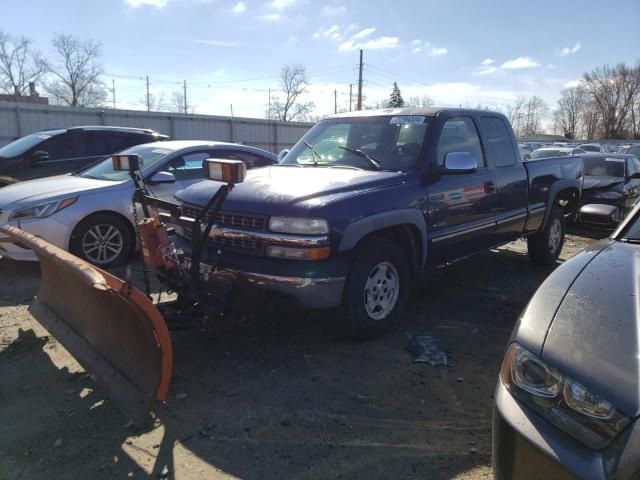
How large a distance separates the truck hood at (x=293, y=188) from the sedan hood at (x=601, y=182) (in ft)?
26.5

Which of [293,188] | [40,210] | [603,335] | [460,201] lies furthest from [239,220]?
[40,210]

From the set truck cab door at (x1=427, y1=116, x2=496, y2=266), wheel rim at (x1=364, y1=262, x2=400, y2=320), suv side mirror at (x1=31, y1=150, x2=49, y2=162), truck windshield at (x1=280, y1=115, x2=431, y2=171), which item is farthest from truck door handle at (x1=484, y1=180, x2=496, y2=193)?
suv side mirror at (x1=31, y1=150, x2=49, y2=162)

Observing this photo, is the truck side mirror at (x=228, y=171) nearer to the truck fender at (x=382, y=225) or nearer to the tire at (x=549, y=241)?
the truck fender at (x=382, y=225)

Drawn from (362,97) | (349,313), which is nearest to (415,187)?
(349,313)

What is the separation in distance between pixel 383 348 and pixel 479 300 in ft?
6.12

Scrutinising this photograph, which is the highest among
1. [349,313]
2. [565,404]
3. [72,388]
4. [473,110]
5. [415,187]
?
[473,110]

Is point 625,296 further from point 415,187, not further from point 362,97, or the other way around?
point 362,97

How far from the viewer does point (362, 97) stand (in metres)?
54.2

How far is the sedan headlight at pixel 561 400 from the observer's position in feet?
5.33

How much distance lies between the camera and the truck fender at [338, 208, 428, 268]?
3.65 m

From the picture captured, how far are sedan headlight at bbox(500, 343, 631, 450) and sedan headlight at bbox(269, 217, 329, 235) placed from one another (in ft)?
5.66

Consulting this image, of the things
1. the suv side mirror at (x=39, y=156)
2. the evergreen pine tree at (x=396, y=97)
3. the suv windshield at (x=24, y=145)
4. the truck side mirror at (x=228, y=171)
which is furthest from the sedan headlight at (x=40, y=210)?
the evergreen pine tree at (x=396, y=97)

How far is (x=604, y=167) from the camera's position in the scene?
11477 millimetres

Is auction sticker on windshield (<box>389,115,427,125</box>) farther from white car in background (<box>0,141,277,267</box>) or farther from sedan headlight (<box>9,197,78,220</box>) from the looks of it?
sedan headlight (<box>9,197,78,220</box>)
